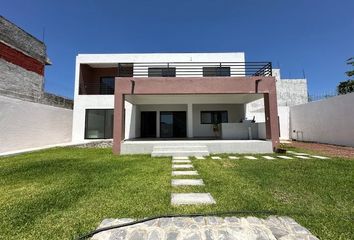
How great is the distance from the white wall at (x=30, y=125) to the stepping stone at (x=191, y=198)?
39.2 ft

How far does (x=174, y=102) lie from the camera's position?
49.3 ft

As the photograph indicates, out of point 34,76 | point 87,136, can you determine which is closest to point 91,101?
point 87,136

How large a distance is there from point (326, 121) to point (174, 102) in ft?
37.0

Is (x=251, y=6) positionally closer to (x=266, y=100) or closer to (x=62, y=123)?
(x=266, y=100)

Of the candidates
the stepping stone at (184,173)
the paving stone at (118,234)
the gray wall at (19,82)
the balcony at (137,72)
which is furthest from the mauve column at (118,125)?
the gray wall at (19,82)

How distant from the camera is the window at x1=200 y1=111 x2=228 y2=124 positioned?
656 inches

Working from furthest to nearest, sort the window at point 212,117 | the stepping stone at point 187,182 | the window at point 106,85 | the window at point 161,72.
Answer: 1. the window at point 106,85
2. the window at point 212,117
3. the window at point 161,72
4. the stepping stone at point 187,182

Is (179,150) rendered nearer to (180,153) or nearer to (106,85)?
(180,153)

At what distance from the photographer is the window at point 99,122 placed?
50.1ft

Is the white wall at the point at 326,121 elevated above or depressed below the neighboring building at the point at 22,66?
below

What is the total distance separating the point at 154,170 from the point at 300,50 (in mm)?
17867

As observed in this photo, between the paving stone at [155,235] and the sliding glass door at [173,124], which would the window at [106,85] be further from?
the paving stone at [155,235]

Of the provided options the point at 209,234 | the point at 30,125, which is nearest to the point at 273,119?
the point at 209,234

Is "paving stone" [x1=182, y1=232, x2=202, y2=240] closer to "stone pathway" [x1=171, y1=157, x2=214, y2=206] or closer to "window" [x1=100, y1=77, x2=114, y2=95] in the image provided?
"stone pathway" [x1=171, y1=157, x2=214, y2=206]
